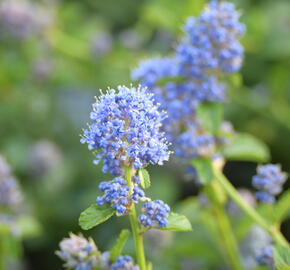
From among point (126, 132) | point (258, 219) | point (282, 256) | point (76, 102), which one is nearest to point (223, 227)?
point (258, 219)

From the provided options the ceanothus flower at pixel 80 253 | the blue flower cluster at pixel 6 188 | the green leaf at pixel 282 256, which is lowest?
the green leaf at pixel 282 256

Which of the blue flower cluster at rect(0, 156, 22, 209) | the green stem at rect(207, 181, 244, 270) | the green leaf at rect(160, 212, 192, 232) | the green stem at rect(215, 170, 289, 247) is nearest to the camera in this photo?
the green leaf at rect(160, 212, 192, 232)

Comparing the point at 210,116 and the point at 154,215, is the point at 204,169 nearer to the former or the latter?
the point at 210,116

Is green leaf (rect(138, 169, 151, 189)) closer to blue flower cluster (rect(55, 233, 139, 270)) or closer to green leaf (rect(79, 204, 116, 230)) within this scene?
green leaf (rect(79, 204, 116, 230))

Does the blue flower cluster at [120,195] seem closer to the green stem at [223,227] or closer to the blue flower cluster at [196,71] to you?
the blue flower cluster at [196,71]

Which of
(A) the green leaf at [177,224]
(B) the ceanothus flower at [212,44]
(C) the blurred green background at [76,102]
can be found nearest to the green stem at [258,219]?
(B) the ceanothus flower at [212,44]

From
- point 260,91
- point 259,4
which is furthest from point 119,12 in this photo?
point 260,91

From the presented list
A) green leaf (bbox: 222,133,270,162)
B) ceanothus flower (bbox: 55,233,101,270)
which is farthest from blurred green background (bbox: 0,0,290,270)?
ceanothus flower (bbox: 55,233,101,270)
